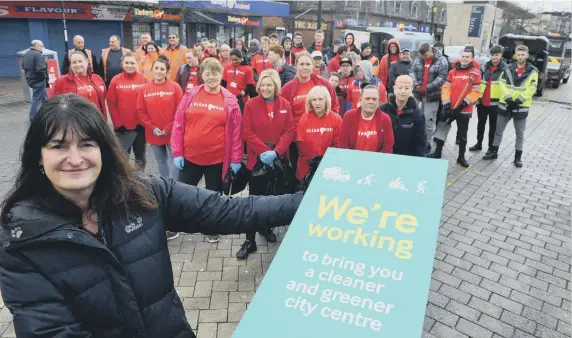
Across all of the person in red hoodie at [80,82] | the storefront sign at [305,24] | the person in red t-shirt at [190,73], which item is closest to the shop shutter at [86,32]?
the person in red t-shirt at [190,73]

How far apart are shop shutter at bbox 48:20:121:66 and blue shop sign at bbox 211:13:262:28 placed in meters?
7.50

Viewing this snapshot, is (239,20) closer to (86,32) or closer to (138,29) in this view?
(138,29)

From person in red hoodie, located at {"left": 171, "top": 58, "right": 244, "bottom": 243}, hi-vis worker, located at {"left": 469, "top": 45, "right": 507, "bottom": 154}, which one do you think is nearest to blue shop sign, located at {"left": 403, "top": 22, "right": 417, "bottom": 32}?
hi-vis worker, located at {"left": 469, "top": 45, "right": 507, "bottom": 154}

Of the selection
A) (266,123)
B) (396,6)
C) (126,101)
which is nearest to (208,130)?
(266,123)

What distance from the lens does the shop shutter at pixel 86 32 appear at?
1856 cm

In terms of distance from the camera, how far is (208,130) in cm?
433

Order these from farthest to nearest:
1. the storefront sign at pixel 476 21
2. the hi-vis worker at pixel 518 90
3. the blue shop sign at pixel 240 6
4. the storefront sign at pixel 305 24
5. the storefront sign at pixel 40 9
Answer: the storefront sign at pixel 476 21 → the storefront sign at pixel 305 24 → the blue shop sign at pixel 240 6 → the storefront sign at pixel 40 9 → the hi-vis worker at pixel 518 90

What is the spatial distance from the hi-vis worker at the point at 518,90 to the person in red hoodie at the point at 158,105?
5729 mm

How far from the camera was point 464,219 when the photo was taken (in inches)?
221

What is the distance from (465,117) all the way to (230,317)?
575 cm

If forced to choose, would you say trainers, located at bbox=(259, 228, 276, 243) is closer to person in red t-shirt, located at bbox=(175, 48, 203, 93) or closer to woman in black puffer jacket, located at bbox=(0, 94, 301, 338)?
woman in black puffer jacket, located at bbox=(0, 94, 301, 338)

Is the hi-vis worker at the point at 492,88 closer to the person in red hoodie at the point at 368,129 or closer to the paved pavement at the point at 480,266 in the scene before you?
the paved pavement at the point at 480,266

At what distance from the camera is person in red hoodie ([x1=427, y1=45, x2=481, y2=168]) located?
7.26m

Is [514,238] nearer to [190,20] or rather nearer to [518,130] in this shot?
[518,130]
